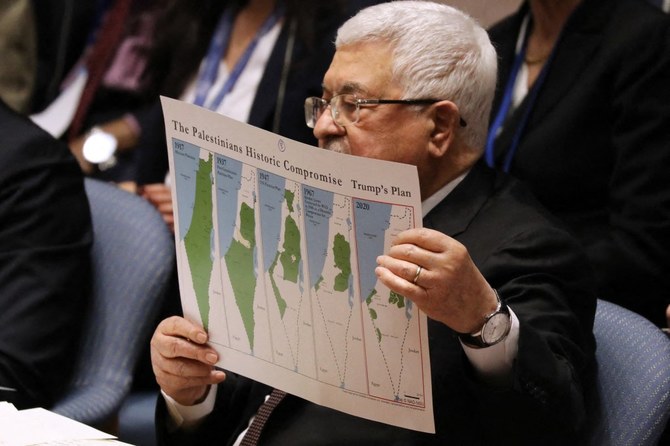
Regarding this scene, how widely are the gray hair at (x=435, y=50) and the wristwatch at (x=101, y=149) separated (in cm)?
178

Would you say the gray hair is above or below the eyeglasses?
above

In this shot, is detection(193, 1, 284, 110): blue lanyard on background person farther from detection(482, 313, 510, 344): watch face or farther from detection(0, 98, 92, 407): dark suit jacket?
detection(482, 313, 510, 344): watch face

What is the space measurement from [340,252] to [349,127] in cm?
39

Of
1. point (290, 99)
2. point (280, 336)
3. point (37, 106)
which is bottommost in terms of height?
point (37, 106)

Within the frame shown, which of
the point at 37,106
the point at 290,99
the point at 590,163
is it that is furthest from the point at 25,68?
the point at 590,163

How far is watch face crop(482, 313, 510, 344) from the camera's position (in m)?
1.50

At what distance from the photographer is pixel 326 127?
73.7 inches

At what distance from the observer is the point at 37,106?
12.1ft

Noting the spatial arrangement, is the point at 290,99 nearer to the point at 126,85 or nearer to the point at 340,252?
the point at 126,85

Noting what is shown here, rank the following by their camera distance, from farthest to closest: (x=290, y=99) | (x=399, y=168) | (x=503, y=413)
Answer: (x=290, y=99) → (x=503, y=413) → (x=399, y=168)

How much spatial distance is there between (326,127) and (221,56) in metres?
1.41

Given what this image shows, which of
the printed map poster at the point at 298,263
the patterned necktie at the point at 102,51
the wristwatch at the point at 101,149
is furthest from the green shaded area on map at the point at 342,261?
the patterned necktie at the point at 102,51

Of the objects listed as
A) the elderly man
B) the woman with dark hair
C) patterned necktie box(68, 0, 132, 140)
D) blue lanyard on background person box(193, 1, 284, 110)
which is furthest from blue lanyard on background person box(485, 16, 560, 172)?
patterned necktie box(68, 0, 132, 140)

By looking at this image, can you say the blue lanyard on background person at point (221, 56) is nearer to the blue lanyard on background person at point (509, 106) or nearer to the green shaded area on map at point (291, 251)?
the blue lanyard on background person at point (509, 106)
